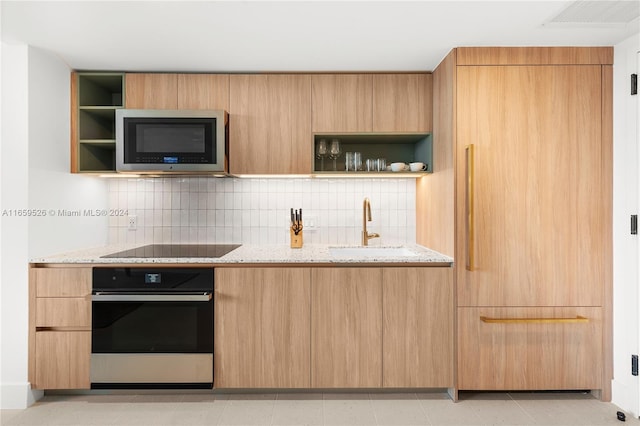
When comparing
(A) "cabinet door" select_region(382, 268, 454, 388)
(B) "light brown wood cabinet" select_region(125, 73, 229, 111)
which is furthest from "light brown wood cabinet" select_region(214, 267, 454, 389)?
(B) "light brown wood cabinet" select_region(125, 73, 229, 111)

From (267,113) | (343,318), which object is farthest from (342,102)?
(343,318)

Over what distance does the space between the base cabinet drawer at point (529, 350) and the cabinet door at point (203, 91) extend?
80.5 inches

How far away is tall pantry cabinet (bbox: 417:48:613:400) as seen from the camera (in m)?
2.31

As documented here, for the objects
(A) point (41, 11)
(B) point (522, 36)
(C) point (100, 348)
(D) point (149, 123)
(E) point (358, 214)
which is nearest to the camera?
(A) point (41, 11)

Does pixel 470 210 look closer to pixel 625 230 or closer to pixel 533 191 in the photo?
pixel 533 191

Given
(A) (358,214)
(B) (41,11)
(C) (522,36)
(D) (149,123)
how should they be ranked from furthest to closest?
1. (A) (358,214)
2. (D) (149,123)
3. (C) (522,36)
4. (B) (41,11)

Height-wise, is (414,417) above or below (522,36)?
below

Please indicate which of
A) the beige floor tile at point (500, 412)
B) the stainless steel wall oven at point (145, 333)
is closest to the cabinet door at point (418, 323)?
the beige floor tile at point (500, 412)

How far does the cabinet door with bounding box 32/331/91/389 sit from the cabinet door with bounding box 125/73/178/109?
1508 mm

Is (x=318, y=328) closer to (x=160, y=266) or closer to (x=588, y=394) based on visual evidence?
(x=160, y=266)

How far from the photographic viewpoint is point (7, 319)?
7.63ft

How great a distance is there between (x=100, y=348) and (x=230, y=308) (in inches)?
31.2

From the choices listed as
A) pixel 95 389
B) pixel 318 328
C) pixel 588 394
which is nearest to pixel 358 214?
pixel 318 328

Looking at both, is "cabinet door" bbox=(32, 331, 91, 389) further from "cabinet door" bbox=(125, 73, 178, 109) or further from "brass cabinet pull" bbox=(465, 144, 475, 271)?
"brass cabinet pull" bbox=(465, 144, 475, 271)
